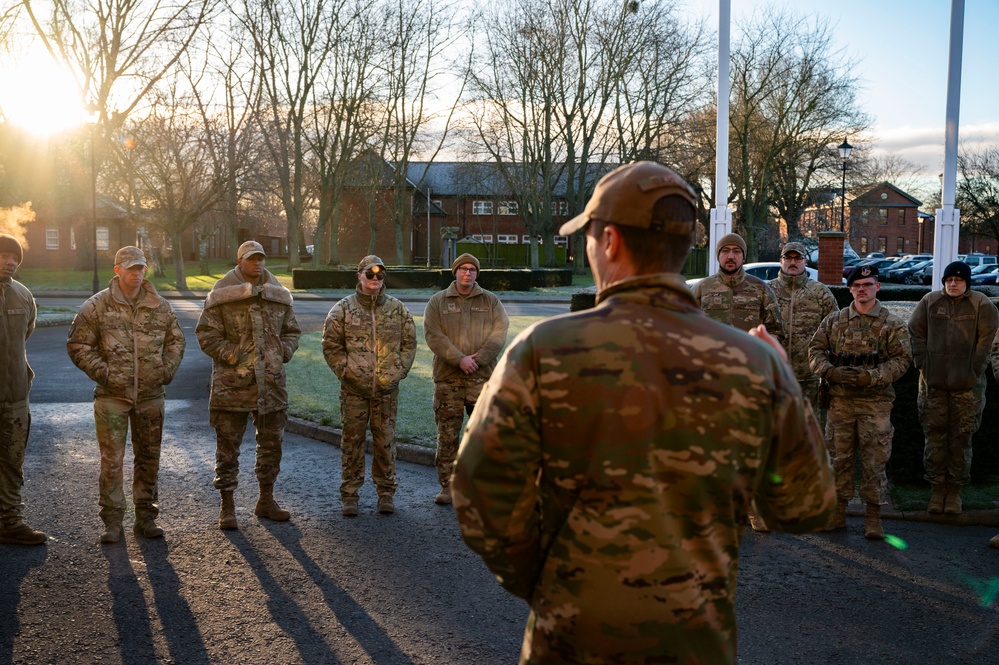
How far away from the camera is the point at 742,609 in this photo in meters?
5.40

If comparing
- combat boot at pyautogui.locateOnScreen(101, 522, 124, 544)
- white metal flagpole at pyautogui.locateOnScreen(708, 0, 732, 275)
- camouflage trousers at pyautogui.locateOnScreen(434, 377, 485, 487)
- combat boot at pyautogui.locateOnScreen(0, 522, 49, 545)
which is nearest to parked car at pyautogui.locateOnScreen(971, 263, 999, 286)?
white metal flagpole at pyautogui.locateOnScreen(708, 0, 732, 275)

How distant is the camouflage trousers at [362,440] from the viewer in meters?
7.71

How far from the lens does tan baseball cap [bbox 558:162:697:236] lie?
2262mm

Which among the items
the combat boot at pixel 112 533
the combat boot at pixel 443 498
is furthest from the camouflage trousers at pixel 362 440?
the combat boot at pixel 112 533

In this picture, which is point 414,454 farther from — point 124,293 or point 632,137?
point 632,137

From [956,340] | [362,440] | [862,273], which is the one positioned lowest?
[362,440]

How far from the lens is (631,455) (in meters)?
2.17

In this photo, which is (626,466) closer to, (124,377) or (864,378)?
(864,378)

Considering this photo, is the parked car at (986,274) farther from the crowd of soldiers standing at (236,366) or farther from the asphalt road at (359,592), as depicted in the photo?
the asphalt road at (359,592)

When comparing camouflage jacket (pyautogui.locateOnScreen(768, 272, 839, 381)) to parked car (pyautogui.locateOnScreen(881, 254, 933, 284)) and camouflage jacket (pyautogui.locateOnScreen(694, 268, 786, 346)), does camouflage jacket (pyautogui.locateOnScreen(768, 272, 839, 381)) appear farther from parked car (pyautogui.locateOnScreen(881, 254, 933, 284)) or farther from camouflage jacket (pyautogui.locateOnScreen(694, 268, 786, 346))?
parked car (pyautogui.locateOnScreen(881, 254, 933, 284))

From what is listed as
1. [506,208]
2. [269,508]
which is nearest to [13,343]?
[269,508]

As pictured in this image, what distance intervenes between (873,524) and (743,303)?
80.9 inches

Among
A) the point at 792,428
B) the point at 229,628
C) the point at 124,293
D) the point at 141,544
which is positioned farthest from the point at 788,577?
the point at 124,293

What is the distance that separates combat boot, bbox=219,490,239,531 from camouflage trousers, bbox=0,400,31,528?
4.78 feet
